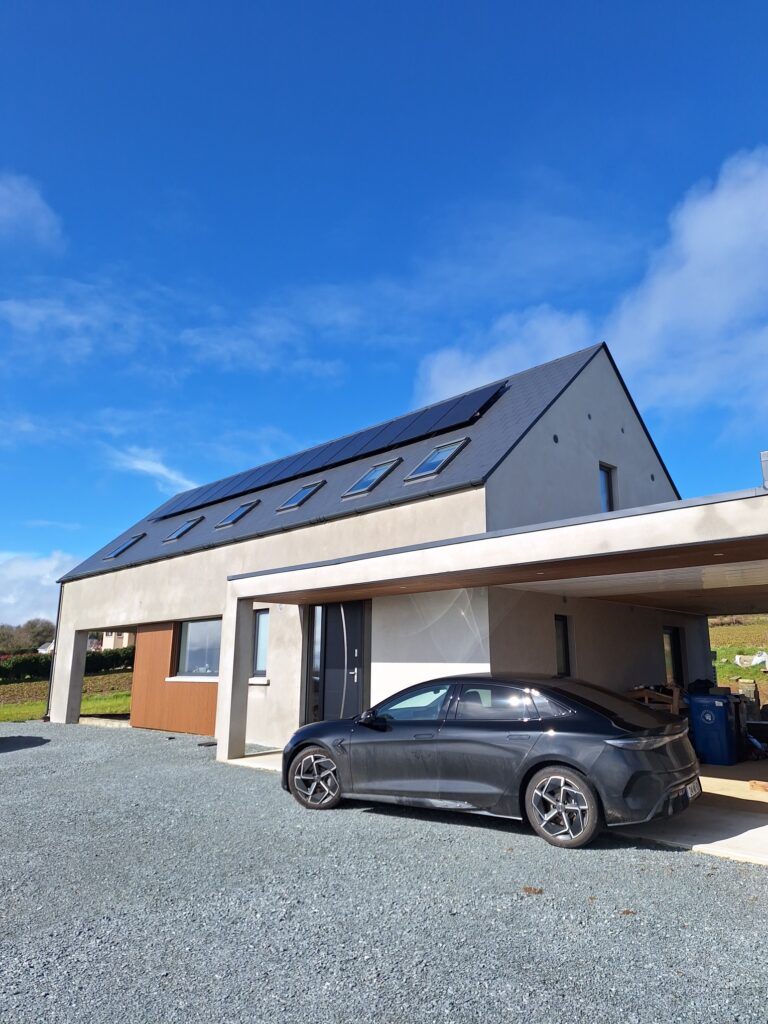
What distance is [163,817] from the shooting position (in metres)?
6.70

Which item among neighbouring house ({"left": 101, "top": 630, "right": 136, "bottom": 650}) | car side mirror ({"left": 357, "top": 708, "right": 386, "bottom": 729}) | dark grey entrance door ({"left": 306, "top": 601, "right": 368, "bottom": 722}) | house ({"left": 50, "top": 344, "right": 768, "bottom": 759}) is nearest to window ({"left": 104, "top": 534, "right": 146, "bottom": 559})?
house ({"left": 50, "top": 344, "right": 768, "bottom": 759})

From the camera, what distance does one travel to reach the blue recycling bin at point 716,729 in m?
9.23

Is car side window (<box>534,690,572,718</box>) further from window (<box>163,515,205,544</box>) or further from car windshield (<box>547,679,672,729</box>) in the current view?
window (<box>163,515,205,544</box>)

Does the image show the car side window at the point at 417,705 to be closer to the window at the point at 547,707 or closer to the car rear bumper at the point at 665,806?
the window at the point at 547,707

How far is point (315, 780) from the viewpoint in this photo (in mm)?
6957

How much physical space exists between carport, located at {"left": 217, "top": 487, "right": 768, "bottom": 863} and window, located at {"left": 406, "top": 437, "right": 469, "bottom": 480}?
2363 mm

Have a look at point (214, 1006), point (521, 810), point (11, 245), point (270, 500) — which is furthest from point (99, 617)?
point (214, 1006)

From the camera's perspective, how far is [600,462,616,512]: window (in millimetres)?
14070

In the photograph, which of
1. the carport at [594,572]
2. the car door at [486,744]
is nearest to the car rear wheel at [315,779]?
the car door at [486,744]

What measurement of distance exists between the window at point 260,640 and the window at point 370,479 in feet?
10.3

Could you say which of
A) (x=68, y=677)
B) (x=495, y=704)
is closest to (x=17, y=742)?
(x=68, y=677)

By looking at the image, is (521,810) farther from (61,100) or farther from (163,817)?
(61,100)

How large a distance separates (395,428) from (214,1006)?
13181mm

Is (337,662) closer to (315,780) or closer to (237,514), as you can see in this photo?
(315,780)
